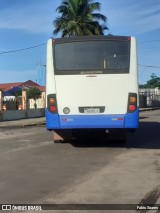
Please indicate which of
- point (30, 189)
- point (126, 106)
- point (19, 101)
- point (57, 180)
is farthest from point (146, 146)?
point (19, 101)

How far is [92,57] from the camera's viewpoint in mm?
12750

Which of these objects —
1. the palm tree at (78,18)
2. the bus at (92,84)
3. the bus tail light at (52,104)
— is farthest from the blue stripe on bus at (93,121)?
the palm tree at (78,18)

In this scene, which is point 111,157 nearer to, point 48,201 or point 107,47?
point 107,47

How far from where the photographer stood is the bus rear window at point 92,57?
12.6 metres

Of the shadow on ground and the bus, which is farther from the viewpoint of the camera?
the shadow on ground

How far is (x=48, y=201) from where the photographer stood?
705cm

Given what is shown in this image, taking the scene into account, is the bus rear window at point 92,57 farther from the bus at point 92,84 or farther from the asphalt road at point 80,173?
the asphalt road at point 80,173

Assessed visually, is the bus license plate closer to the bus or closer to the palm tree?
the bus

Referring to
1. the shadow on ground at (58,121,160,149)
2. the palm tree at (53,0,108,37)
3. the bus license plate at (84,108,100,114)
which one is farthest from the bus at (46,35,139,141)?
the palm tree at (53,0,108,37)

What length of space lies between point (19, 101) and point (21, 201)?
1259 inches

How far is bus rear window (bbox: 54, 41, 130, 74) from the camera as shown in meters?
12.6

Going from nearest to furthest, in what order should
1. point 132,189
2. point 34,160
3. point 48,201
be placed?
point 48,201, point 132,189, point 34,160

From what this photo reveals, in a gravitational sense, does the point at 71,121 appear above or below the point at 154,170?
above

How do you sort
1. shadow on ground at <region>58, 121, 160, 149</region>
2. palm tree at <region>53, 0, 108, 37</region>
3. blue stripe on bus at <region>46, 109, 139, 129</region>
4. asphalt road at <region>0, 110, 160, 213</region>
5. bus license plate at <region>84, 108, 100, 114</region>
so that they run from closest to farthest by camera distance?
asphalt road at <region>0, 110, 160, 213</region>
blue stripe on bus at <region>46, 109, 139, 129</region>
bus license plate at <region>84, 108, 100, 114</region>
shadow on ground at <region>58, 121, 160, 149</region>
palm tree at <region>53, 0, 108, 37</region>
